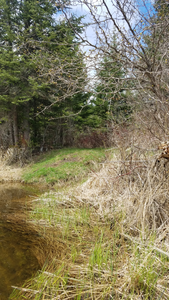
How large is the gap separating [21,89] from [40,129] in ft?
12.9

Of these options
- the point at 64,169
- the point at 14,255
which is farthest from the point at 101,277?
the point at 64,169

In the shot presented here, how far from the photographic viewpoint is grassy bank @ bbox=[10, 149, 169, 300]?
1.75 meters

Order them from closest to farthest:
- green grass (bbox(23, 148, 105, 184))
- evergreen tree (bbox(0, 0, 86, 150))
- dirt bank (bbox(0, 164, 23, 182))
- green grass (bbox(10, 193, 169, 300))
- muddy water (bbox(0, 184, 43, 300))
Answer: green grass (bbox(10, 193, 169, 300))
muddy water (bbox(0, 184, 43, 300))
green grass (bbox(23, 148, 105, 184))
dirt bank (bbox(0, 164, 23, 182))
evergreen tree (bbox(0, 0, 86, 150))

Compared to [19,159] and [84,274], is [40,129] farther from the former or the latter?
[84,274]

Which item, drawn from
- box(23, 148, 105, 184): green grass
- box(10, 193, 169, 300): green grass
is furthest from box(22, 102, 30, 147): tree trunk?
box(10, 193, 169, 300): green grass

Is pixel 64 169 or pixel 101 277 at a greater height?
pixel 64 169

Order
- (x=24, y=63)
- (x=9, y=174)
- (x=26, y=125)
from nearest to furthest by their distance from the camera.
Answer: (x=9, y=174) → (x=24, y=63) → (x=26, y=125)

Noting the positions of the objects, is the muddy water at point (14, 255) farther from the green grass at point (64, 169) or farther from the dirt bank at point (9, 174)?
the dirt bank at point (9, 174)

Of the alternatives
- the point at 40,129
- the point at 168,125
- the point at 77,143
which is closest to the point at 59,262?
the point at 168,125

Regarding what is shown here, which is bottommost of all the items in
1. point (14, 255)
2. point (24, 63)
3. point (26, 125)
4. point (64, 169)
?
point (14, 255)

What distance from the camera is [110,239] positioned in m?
2.67

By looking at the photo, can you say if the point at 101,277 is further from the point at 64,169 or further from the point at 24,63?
the point at 24,63

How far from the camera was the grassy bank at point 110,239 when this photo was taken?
1751 mm

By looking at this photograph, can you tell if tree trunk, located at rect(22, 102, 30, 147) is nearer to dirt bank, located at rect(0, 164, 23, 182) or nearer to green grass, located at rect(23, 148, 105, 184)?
dirt bank, located at rect(0, 164, 23, 182)
